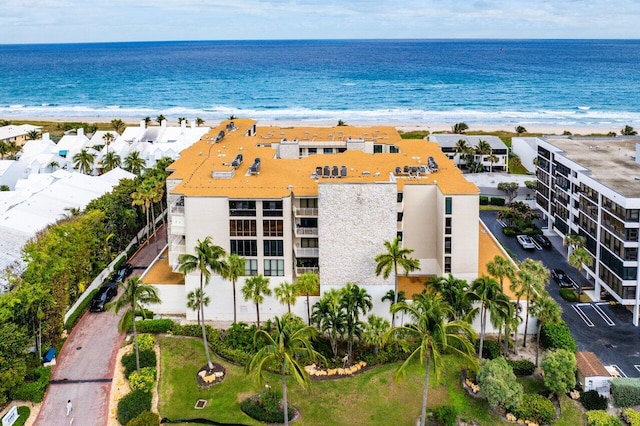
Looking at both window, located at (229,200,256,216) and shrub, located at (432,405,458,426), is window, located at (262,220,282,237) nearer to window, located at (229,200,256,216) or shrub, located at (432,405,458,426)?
window, located at (229,200,256,216)

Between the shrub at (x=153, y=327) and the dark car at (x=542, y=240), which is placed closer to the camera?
the shrub at (x=153, y=327)

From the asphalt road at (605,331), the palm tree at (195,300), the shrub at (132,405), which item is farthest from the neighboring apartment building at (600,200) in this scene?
the shrub at (132,405)

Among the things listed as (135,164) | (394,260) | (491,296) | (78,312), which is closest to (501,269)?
(491,296)

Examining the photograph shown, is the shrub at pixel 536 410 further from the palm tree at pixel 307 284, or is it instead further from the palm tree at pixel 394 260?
the palm tree at pixel 307 284

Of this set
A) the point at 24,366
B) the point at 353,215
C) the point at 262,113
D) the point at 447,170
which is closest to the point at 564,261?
the point at 447,170

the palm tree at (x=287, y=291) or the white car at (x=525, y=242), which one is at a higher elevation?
the palm tree at (x=287, y=291)

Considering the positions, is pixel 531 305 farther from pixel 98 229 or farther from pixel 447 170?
pixel 98 229

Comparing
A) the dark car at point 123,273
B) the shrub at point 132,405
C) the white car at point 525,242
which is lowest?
the shrub at point 132,405
